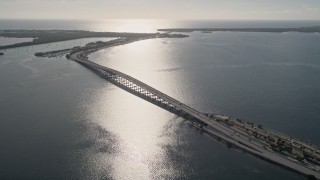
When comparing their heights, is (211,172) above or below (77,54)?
below

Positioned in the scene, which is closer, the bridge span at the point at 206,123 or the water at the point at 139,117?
the bridge span at the point at 206,123

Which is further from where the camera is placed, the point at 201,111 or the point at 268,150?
the point at 201,111

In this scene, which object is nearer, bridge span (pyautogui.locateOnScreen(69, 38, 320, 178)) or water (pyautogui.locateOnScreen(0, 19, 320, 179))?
bridge span (pyautogui.locateOnScreen(69, 38, 320, 178))

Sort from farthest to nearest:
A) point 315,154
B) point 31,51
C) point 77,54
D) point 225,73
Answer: point 31,51 < point 77,54 < point 225,73 < point 315,154

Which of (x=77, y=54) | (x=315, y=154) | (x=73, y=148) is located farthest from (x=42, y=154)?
(x=77, y=54)

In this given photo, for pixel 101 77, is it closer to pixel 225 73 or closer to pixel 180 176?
pixel 225 73
